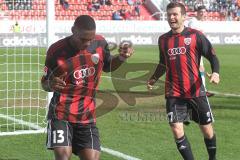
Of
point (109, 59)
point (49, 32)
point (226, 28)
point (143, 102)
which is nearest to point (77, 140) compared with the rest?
point (109, 59)

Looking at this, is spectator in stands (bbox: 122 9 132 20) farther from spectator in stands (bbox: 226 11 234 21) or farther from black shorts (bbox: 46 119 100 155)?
black shorts (bbox: 46 119 100 155)

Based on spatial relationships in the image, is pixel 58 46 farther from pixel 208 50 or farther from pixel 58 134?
pixel 208 50

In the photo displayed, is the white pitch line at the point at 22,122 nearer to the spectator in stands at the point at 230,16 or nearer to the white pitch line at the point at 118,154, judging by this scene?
the white pitch line at the point at 118,154

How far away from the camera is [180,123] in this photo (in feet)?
23.0

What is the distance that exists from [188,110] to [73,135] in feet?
6.88

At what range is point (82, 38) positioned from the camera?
5.22 m

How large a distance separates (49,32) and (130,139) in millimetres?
2224

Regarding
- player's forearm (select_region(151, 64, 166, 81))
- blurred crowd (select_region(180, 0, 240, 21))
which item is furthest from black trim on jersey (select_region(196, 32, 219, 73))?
blurred crowd (select_region(180, 0, 240, 21))

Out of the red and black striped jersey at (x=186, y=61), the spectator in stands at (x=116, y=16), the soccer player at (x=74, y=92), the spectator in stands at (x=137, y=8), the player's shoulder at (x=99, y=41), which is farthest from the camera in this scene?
the spectator in stands at (x=137, y=8)

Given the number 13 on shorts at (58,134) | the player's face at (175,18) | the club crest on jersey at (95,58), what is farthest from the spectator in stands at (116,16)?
the number 13 on shorts at (58,134)

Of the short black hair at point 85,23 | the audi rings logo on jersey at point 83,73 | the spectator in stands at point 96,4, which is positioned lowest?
the spectator in stands at point 96,4

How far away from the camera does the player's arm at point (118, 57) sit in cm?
536

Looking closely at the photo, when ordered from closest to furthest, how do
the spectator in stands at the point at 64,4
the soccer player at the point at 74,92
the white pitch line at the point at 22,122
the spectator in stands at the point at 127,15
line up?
the soccer player at the point at 74,92 → the white pitch line at the point at 22,122 → the spectator in stands at the point at 64,4 → the spectator in stands at the point at 127,15

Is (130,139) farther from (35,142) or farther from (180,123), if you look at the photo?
(180,123)
